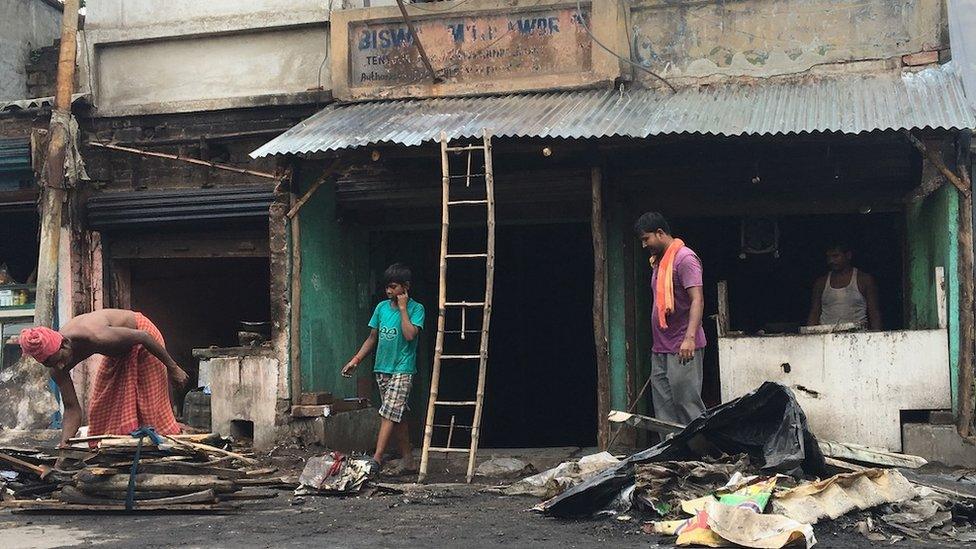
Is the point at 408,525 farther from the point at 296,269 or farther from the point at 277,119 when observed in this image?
the point at 277,119

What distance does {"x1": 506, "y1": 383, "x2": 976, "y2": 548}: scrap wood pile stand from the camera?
5.61 m

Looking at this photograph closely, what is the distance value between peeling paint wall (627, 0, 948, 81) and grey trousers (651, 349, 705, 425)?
3.39 metres

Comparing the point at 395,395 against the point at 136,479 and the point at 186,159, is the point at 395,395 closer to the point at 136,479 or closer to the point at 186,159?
the point at 136,479

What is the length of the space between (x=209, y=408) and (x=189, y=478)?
325 cm

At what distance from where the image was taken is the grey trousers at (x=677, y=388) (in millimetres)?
7652

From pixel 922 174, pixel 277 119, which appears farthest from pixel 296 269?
pixel 922 174

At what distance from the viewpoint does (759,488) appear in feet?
19.5

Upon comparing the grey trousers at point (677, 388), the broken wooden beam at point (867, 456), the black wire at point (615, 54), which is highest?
the black wire at point (615, 54)

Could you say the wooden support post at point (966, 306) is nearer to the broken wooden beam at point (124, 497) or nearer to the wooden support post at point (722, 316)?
the wooden support post at point (722, 316)

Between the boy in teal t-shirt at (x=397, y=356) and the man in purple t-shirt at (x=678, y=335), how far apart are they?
6.54ft

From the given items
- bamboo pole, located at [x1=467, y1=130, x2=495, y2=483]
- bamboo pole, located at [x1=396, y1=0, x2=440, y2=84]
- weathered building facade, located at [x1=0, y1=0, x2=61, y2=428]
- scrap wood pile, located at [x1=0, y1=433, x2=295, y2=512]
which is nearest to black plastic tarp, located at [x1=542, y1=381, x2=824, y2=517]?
bamboo pole, located at [x1=467, y1=130, x2=495, y2=483]

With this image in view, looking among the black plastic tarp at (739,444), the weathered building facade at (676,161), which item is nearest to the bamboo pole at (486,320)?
the weathered building facade at (676,161)

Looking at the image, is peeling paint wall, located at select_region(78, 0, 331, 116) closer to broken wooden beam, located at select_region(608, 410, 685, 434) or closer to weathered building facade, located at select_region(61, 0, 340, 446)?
weathered building facade, located at select_region(61, 0, 340, 446)

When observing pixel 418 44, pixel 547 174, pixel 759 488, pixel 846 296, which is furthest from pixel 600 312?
pixel 759 488
